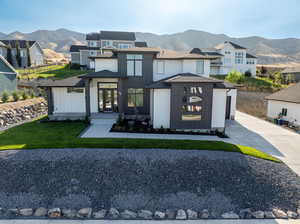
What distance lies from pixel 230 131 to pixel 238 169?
6743 mm

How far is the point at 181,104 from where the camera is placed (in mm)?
11562

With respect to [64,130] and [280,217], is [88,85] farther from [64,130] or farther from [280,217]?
[280,217]

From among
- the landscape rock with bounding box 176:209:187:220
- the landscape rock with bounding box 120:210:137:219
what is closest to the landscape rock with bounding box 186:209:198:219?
the landscape rock with bounding box 176:209:187:220

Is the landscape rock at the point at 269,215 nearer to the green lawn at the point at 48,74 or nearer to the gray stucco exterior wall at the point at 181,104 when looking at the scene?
the gray stucco exterior wall at the point at 181,104

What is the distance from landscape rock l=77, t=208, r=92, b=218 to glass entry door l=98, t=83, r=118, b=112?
33.5 feet

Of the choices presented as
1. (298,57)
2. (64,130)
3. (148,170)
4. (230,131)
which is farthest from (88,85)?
(298,57)

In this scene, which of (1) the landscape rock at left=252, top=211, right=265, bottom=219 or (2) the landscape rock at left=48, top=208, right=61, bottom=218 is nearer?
(2) the landscape rock at left=48, top=208, right=61, bottom=218

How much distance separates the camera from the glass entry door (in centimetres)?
1458

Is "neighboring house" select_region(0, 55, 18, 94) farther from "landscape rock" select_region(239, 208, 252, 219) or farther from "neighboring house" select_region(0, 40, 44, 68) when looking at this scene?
"landscape rock" select_region(239, 208, 252, 219)

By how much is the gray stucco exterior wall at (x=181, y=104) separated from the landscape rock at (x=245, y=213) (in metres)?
6.72

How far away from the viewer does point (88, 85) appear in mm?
13500

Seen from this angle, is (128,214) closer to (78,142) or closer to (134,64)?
(78,142)

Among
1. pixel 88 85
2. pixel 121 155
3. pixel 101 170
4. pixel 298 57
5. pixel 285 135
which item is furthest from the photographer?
pixel 298 57

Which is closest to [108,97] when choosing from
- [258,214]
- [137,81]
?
[137,81]
